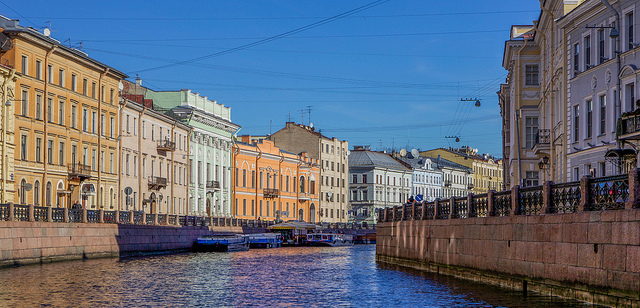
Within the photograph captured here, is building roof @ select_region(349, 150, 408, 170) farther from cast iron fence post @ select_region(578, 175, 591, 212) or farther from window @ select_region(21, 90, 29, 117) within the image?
cast iron fence post @ select_region(578, 175, 591, 212)

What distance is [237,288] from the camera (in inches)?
954

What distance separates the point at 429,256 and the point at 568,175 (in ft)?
23.8

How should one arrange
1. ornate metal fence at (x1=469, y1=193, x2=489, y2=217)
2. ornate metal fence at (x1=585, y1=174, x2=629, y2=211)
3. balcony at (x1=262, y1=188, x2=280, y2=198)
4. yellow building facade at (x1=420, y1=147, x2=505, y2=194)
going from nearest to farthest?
ornate metal fence at (x1=585, y1=174, x2=629, y2=211) → ornate metal fence at (x1=469, y1=193, x2=489, y2=217) → balcony at (x1=262, y1=188, x2=280, y2=198) → yellow building facade at (x1=420, y1=147, x2=505, y2=194)

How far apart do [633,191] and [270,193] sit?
7388cm

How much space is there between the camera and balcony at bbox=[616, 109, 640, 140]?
26.3 meters

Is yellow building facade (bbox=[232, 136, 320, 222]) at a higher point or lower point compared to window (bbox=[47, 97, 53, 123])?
lower

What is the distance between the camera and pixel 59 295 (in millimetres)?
20969

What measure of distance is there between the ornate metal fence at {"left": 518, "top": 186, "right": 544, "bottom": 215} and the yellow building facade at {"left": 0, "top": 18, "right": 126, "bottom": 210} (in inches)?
1206

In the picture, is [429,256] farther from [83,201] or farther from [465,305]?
[83,201]

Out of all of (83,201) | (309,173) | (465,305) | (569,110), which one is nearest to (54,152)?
(83,201)

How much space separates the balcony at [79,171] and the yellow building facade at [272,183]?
28.6 meters

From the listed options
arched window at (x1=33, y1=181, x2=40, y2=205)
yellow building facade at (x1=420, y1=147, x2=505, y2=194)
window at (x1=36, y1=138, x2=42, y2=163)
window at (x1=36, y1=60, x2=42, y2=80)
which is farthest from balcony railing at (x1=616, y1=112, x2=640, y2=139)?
yellow building facade at (x1=420, y1=147, x2=505, y2=194)

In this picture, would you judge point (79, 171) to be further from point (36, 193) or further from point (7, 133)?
point (7, 133)

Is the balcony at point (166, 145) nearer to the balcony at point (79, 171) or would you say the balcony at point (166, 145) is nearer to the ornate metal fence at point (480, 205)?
the balcony at point (79, 171)
